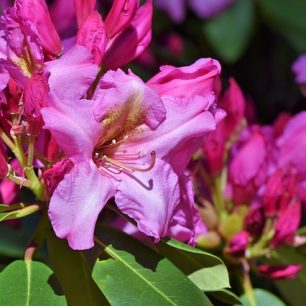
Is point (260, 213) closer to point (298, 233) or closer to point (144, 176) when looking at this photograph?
point (298, 233)

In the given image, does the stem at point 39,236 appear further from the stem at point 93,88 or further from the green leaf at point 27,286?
the stem at point 93,88

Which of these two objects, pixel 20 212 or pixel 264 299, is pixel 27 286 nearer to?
pixel 20 212

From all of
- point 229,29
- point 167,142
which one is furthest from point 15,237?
point 229,29

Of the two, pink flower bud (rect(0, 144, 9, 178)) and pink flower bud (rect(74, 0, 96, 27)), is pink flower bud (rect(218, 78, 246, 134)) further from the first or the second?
pink flower bud (rect(0, 144, 9, 178))

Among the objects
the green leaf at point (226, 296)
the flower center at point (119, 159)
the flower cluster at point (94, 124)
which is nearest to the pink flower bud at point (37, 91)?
the flower cluster at point (94, 124)

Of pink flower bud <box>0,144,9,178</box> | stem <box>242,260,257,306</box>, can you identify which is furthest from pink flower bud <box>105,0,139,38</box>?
stem <box>242,260,257,306</box>
